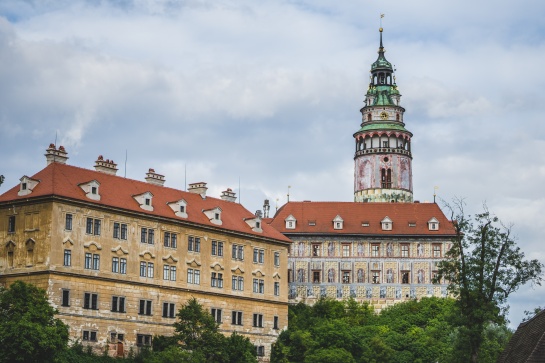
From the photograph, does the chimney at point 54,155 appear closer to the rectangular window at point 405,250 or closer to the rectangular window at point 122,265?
the rectangular window at point 122,265

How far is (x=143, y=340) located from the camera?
286ft

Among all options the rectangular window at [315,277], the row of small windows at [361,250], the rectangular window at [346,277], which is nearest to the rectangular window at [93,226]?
the row of small windows at [361,250]

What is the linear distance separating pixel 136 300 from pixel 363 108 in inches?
2358

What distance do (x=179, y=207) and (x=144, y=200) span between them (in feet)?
12.3

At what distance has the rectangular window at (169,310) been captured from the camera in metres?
89.8

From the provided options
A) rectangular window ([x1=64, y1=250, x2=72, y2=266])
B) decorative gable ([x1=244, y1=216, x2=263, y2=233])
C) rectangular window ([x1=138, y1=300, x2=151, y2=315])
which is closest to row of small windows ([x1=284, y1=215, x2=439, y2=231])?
decorative gable ([x1=244, y1=216, x2=263, y2=233])

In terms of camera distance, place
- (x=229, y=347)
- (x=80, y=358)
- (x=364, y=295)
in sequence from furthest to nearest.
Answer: (x=364, y=295) → (x=229, y=347) → (x=80, y=358)

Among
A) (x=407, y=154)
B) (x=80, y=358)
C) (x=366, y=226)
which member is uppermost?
(x=407, y=154)

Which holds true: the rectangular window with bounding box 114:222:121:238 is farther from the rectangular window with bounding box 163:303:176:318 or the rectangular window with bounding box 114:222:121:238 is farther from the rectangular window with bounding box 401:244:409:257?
the rectangular window with bounding box 401:244:409:257

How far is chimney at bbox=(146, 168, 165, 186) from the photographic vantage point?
318 feet

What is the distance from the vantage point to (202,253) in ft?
308

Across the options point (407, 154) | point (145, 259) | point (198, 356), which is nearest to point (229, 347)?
point (198, 356)

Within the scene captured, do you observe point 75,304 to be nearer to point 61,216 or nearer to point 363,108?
point 61,216

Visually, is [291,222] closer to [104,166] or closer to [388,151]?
[388,151]
